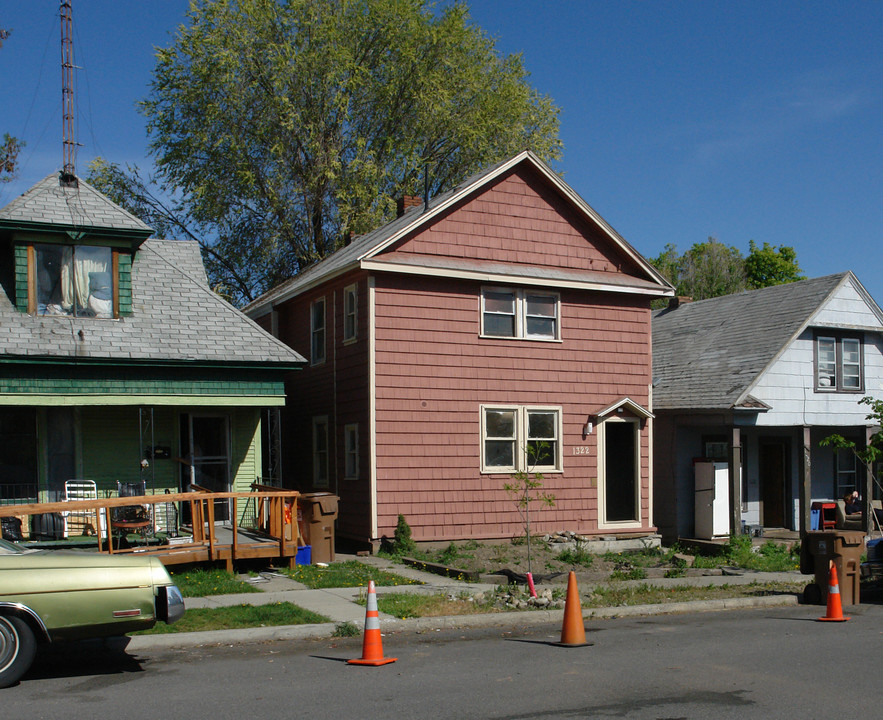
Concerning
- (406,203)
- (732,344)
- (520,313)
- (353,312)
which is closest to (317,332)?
(353,312)

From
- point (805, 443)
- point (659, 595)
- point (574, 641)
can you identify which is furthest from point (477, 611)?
point (805, 443)

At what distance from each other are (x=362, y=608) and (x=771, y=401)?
13.7m

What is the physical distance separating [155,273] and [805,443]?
1541 centimetres

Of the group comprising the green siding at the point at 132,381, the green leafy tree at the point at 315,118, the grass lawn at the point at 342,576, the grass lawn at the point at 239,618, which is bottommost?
the grass lawn at the point at 342,576

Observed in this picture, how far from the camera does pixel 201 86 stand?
32.2m

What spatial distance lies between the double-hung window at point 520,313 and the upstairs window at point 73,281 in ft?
24.4

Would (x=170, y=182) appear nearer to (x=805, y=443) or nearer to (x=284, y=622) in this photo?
(x=805, y=443)

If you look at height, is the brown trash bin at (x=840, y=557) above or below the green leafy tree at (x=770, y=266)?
below

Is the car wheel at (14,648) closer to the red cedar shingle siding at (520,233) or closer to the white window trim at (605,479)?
the red cedar shingle siding at (520,233)

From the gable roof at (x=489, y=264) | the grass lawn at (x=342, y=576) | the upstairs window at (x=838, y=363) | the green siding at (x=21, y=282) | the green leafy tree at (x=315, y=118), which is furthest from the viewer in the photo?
the green leafy tree at (x=315, y=118)

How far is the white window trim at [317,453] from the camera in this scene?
20469 mm

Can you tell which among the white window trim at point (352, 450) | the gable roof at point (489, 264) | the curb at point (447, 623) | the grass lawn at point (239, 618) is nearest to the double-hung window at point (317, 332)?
the gable roof at point (489, 264)

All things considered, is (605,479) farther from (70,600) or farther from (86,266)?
(70,600)

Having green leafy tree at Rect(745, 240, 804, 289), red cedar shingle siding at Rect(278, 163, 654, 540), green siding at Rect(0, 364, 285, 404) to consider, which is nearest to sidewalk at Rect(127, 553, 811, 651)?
red cedar shingle siding at Rect(278, 163, 654, 540)
